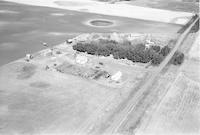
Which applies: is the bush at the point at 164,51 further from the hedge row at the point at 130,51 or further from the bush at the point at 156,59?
the bush at the point at 156,59

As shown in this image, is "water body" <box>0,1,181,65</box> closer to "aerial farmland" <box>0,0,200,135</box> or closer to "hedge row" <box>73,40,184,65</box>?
"aerial farmland" <box>0,0,200,135</box>

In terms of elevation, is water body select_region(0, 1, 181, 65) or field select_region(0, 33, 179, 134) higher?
water body select_region(0, 1, 181, 65)

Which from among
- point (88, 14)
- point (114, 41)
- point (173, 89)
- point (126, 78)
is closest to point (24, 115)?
point (126, 78)

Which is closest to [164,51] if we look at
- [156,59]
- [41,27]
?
[156,59]

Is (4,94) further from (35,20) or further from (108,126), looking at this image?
(35,20)

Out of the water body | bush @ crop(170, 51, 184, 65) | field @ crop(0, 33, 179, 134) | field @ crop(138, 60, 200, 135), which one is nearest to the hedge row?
bush @ crop(170, 51, 184, 65)

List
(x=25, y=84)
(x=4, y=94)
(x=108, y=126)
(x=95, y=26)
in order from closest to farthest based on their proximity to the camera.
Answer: (x=108, y=126), (x=4, y=94), (x=25, y=84), (x=95, y=26)
